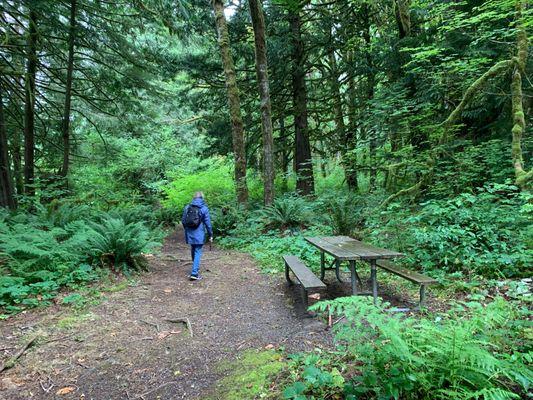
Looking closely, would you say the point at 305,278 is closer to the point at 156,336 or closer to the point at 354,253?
the point at 354,253

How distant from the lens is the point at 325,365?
9.95ft

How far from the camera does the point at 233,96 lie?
11.1 m

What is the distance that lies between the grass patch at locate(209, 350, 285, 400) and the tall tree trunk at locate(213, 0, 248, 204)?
8.40 metres

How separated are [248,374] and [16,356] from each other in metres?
2.51

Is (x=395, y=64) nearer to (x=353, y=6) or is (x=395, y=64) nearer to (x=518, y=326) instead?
(x=353, y=6)

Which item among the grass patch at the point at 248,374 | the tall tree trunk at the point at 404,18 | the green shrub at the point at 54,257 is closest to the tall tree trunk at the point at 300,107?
the tall tree trunk at the point at 404,18

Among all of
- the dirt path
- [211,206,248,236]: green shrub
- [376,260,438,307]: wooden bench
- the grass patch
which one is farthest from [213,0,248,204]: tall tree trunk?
the grass patch

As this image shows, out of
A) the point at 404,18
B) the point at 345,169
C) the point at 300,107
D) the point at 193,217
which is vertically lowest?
the point at 193,217

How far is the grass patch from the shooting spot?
114 inches

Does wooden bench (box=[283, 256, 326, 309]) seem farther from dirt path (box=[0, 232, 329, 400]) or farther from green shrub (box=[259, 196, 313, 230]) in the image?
green shrub (box=[259, 196, 313, 230])

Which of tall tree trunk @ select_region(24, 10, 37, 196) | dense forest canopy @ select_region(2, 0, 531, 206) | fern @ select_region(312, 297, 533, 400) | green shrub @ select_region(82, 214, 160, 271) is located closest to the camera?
fern @ select_region(312, 297, 533, 400)

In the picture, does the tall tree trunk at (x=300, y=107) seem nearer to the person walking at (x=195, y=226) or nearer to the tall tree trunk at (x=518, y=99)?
the person walking at (x=195, y=226)

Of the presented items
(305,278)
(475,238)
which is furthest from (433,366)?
(475,238)

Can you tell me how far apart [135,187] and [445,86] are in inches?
668
